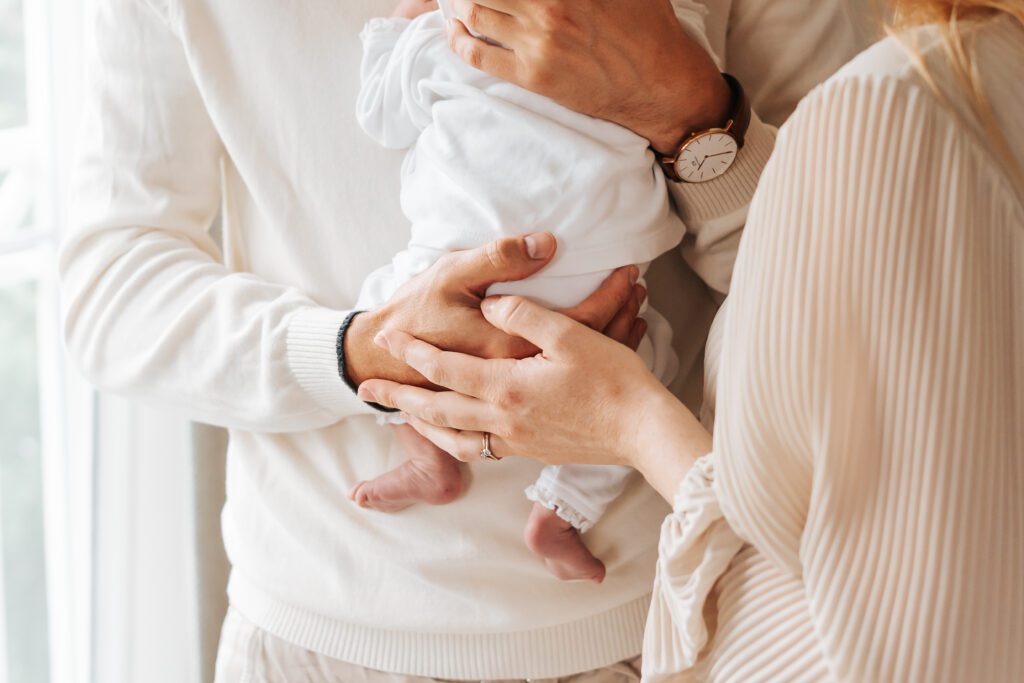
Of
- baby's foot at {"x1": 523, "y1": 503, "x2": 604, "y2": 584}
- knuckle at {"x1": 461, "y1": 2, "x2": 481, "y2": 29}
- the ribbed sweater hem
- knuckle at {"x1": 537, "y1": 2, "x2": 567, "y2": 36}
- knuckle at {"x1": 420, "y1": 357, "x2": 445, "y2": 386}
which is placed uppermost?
knuckle at {"x1": 537, "y1": 2, "x2": 567, "y2": 36}

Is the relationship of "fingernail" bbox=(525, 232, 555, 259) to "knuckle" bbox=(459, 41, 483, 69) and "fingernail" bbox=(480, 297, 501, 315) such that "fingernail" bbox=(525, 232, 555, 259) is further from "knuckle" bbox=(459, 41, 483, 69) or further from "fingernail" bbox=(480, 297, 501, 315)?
"knuckle" bbox=(459, 41, 483, 69)

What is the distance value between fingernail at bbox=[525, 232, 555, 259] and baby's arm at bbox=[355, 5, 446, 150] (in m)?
0.21

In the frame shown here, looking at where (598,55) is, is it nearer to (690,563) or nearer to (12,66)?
(690,563)

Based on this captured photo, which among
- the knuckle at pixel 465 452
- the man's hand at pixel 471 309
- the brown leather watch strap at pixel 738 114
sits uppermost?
the brown leather watch strap at pixel 738 114

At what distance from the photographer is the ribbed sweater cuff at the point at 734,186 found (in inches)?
44.6

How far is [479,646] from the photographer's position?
3.94 ft

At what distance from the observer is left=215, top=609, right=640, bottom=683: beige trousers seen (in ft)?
4.04

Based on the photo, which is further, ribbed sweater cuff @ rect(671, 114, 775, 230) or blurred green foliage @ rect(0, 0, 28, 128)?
blurred green foliage @ rect(0, 0, 28, 128)

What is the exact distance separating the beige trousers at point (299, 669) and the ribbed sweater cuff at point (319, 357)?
0.33 metres

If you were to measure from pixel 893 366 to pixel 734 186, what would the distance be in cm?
54

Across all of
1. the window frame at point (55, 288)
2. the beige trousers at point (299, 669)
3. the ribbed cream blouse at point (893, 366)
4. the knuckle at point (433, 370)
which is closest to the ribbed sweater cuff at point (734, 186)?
the knuckle at point (433, 370)

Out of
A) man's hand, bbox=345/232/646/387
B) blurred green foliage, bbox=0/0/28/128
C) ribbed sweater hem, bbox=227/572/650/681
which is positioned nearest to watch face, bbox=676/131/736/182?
man's hand, bbox=345/232/646/387

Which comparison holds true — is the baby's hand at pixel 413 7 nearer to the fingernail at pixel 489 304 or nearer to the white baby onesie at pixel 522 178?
the white baby onesie at pixel 522 178

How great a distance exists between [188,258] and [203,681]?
92 cm
